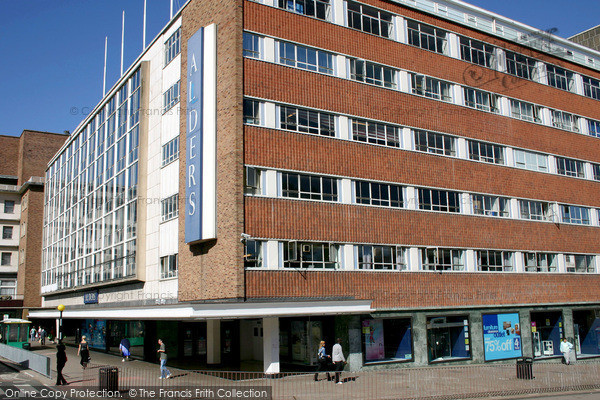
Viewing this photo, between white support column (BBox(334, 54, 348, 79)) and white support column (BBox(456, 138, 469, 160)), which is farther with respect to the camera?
white support column (BBox(456, 138, 469, 160))

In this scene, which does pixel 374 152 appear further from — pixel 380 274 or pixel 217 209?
pixel 217 209

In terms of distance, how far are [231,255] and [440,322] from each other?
1312cm

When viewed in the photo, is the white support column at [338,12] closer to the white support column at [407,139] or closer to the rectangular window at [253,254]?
the white support column at [407,139]

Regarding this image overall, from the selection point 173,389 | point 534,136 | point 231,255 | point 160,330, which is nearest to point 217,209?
point 231,255

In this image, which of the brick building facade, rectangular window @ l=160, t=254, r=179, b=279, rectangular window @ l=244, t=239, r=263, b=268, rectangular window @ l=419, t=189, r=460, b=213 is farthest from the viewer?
rectangular window @ l=419, t=189, r=460, b=213

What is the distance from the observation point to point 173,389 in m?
22.2

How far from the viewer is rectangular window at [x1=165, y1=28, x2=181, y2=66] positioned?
115 ft

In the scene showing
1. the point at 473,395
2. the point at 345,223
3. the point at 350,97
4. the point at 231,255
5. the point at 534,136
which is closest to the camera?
the point at 473,395

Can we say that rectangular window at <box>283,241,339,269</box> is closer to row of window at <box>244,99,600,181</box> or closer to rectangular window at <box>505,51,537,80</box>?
row of window at <box>244,99,600,181</box>

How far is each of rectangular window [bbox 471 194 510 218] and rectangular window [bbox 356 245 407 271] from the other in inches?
268

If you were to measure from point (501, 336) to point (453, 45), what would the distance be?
18.3 metres

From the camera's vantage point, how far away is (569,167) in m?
42.0

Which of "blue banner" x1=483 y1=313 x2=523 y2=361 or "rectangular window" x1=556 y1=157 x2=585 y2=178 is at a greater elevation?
"rectangular window" x1=556 y1=157 x2=585 y2=178

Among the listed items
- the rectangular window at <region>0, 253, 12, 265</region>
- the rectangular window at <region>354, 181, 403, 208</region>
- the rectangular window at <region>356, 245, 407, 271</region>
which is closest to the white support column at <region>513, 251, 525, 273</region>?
the rectangular window at <region>356, 245, 407, 271</region>
